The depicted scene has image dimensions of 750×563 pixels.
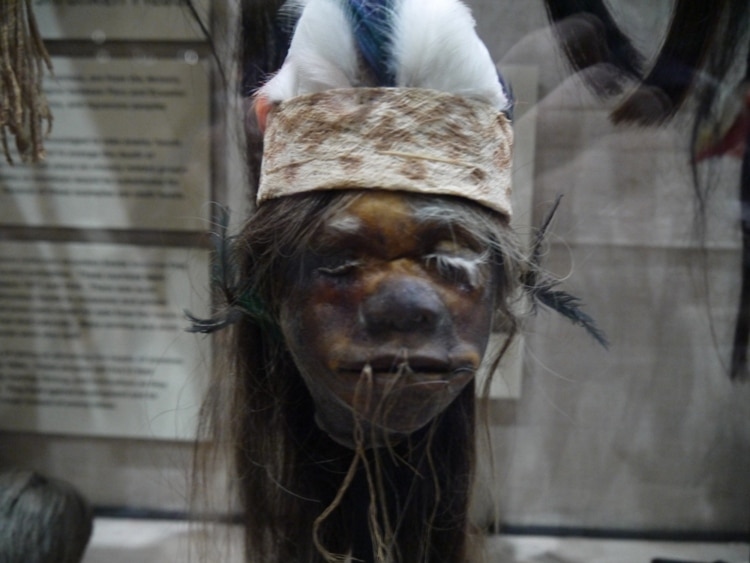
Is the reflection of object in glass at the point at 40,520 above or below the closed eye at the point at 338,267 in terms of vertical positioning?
below

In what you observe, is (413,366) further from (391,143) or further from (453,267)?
(391,143)

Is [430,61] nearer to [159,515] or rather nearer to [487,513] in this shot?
[487,513]

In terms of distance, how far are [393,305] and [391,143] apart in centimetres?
15

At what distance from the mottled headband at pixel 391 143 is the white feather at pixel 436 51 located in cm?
2

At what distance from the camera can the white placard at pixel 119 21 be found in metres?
1.06

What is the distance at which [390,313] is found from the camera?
1.94 ft

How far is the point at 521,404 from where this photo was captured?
1193mm

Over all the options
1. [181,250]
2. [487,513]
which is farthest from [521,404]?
[181,250]

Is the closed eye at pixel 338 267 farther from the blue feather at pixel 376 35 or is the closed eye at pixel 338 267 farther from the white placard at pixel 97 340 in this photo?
the white placard at pixel 97 340

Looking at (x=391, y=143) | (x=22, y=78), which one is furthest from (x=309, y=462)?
(x=22, y=78)

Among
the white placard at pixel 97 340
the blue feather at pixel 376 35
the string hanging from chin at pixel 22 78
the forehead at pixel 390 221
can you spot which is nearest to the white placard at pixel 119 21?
the string hanging from chin at pixel 22 78

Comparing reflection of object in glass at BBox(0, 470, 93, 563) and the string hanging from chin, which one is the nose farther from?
reflection of object in glass at BBox(0, 470, 93, 563)

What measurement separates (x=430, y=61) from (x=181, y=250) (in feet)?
2.23

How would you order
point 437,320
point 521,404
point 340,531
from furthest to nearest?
point 521,404 → point 340,531 → point 437,320
